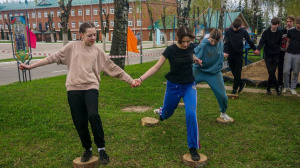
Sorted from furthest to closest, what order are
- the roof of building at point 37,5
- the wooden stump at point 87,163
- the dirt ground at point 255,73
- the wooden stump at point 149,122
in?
the roof of building at point 37,5, the dirt ground at point 255,73, the wooden stump at point 149,122, the wooden stump at point 87,163

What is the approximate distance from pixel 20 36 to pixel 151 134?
320 inches

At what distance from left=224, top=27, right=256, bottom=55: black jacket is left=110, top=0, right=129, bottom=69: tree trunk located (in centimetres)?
463

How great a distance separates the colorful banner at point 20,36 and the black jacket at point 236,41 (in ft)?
25.3

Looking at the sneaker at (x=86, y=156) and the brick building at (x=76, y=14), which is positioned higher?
the brick building at (x=76, y=14)

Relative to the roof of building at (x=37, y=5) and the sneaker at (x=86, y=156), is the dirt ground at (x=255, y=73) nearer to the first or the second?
the sneaker at (x=86, y=156)

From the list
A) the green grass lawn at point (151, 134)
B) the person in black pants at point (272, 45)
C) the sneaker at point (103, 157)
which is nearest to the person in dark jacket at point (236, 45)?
the person in black pants at point (272, 45)

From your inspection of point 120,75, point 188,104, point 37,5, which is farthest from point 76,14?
point 188,104

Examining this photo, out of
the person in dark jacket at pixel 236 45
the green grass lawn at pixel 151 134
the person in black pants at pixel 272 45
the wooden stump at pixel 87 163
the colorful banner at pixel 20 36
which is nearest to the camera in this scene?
the wooden stump at pixel 87 163

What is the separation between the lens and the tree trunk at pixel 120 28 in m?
10.6

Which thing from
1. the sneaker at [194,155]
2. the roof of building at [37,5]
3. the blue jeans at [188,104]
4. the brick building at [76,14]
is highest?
the roof of building at [37,5]

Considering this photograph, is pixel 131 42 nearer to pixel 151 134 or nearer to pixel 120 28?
pixel 120 28

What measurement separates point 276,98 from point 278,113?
5.29 feet

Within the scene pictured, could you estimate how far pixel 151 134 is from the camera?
4.96m

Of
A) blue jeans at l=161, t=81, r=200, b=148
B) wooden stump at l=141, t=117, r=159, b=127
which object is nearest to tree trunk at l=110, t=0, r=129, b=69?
wooden stump at l=141, t=117, r=159, b=127
